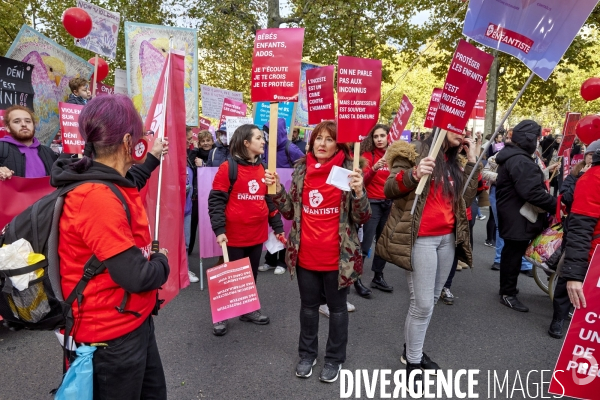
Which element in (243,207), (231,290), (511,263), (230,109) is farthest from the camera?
(230,109)

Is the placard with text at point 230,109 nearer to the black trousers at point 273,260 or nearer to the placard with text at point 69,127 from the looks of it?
the black trousers at point 273,260

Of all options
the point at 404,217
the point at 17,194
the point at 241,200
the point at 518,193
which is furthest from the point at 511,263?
the point at 17,194

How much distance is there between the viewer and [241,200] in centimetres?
394

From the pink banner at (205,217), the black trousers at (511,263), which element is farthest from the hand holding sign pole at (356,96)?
the black trousers at (511,263)

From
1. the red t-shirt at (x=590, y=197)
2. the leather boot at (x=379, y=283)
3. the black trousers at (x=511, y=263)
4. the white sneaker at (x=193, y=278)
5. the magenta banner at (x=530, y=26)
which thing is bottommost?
the white sneaker at (x=193, y=278)

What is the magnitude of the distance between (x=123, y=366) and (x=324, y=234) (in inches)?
62.7

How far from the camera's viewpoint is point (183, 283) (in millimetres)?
3475

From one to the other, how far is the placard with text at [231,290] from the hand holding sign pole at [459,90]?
5.05 feet

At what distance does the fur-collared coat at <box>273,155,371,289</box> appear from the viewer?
9.57 feet

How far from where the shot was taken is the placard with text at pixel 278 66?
2.99m

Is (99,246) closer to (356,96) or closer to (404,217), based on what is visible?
(356,96)

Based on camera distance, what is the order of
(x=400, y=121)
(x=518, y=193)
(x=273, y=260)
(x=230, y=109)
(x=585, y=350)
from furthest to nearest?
(x=230, y=109)
(x=273, y=260)
(x=400, y=121)
(x=518, y=193)
(x=585, y=350)

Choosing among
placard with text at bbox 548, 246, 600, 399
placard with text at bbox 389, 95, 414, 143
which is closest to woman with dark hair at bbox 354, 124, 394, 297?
placard with text at bbox 389, 95, 414, 143

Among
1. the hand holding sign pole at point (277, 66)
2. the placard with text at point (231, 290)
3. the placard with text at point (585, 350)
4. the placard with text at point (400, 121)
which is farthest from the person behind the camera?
the placard with text at point (400, 121)
